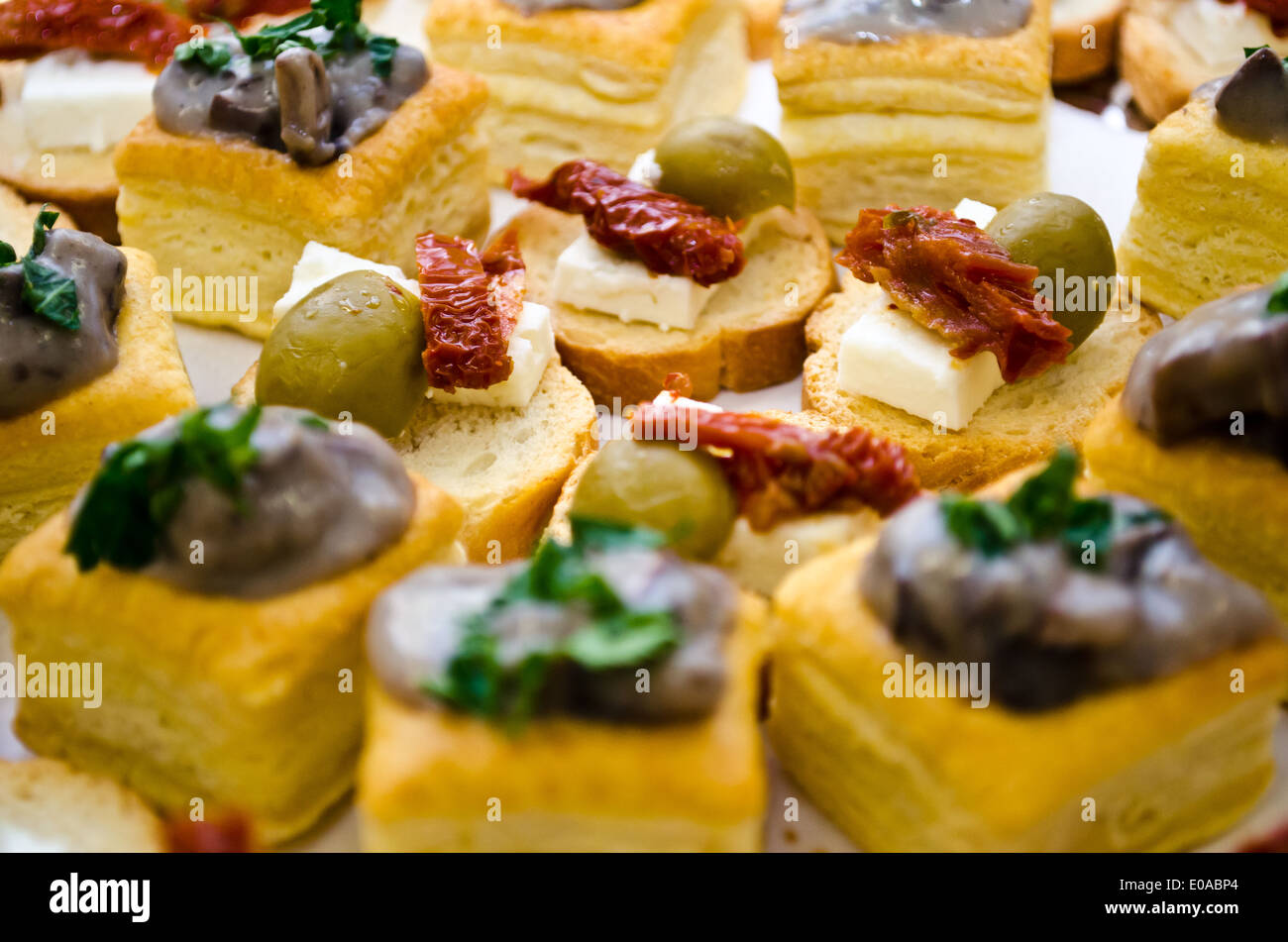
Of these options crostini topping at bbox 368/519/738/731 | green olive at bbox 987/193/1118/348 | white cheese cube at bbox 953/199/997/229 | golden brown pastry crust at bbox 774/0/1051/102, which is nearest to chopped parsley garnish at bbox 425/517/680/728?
crostini topping at bbox 368/519/738/731

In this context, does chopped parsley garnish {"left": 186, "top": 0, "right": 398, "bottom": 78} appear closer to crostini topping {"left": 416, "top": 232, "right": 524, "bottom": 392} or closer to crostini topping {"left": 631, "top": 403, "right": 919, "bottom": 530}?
crostini topping {"left": 416, "top": 232, "right": 524, "bottom": 392}

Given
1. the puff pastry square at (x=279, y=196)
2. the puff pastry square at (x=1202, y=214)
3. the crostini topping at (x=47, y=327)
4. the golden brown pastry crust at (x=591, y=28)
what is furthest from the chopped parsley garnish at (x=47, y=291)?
the puff pastry square at (x=1202, y=214)

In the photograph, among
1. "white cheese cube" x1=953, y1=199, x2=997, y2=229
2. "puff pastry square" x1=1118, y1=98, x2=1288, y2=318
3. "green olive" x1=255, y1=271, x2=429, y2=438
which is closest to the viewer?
"green olive" x1=255, y1=271, x2=429, y2=438

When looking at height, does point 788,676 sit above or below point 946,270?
below

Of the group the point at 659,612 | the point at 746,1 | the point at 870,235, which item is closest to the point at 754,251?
the point at 870,235
